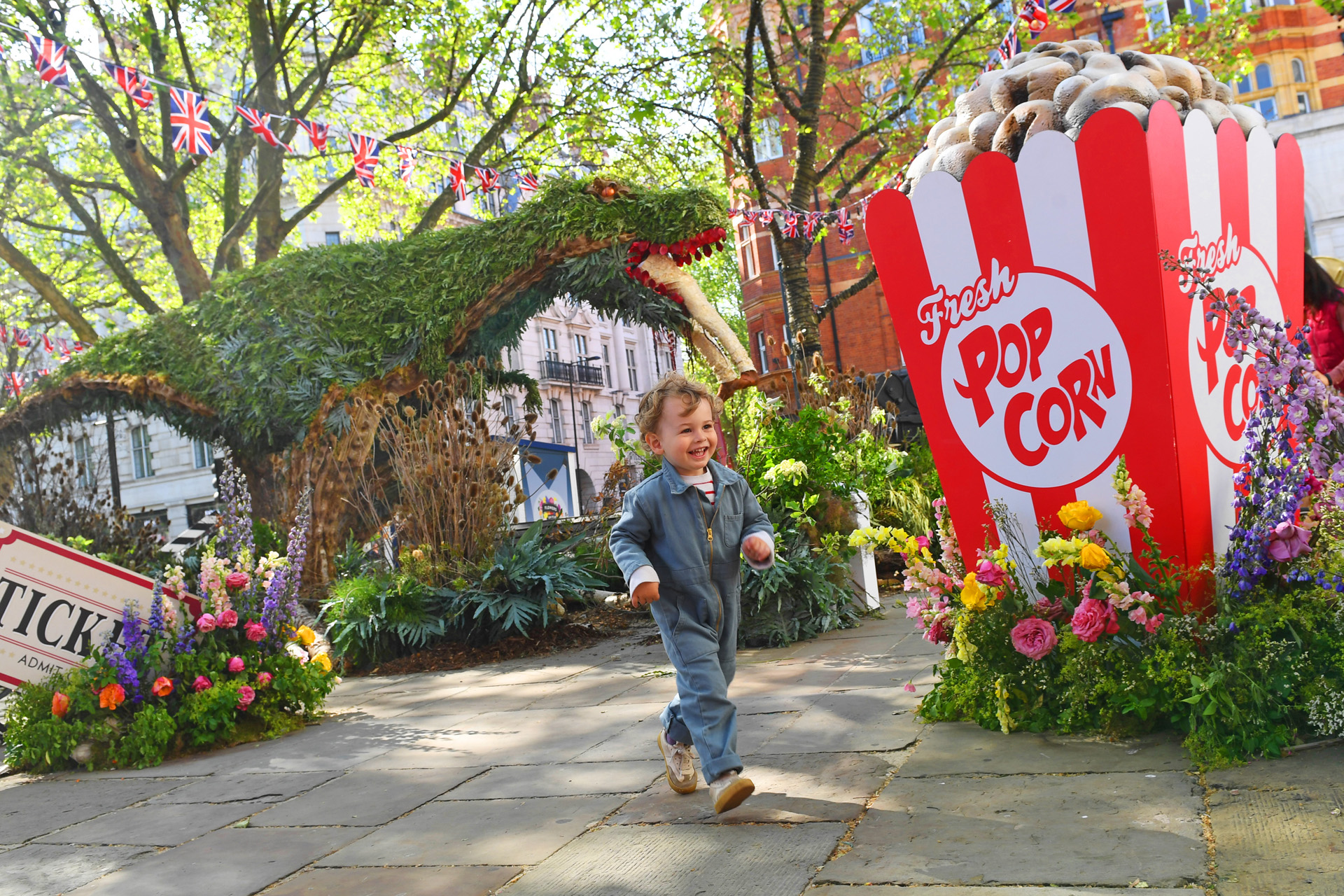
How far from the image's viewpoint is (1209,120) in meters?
3.61

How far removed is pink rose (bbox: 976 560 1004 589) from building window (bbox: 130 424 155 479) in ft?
124

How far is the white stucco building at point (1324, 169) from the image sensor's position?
26.8m

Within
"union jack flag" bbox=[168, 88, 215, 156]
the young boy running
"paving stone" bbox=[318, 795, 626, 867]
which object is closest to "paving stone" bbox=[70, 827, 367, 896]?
"paving stone" bbox=[318, 795, 626, 867]

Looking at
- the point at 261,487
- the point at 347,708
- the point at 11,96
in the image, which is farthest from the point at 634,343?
the point at 347,708

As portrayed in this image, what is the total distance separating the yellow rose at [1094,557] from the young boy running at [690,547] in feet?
3.27

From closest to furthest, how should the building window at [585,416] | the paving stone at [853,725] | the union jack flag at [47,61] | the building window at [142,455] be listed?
the paving stone at [853,725], the union jack flag at [47,61], the building window at [142,455], the building window at [585,416]

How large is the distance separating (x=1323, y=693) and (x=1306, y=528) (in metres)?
0.50

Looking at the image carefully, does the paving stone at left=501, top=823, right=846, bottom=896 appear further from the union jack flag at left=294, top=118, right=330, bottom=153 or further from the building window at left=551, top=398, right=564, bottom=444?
the building window at left=551, top=398, right=564, bottom=444

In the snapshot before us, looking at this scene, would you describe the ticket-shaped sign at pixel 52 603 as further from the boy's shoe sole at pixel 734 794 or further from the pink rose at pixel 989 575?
the pink rose at pixel 989 575

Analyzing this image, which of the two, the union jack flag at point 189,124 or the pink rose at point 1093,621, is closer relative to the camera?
the pink rose at point 1093,621

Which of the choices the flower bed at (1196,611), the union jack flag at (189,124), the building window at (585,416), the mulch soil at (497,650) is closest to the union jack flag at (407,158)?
the union jack flag at (189,124)

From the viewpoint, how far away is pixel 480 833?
3.22 m

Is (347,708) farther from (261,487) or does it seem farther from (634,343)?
(634,343)

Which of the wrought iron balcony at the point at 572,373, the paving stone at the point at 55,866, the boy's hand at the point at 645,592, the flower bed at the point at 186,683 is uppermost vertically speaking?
the wrought iron balcony at the point at 572,373
